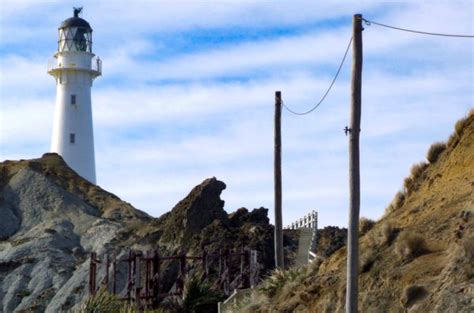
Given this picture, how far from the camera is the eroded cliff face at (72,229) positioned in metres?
57.9

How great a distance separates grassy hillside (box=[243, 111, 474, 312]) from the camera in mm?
25203

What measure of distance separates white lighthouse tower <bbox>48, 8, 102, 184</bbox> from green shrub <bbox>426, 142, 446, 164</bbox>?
48.6m

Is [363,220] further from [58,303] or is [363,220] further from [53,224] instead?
[53,224]

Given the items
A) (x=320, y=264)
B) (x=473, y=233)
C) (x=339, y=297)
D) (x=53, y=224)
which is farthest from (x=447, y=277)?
(x=53, y=224)

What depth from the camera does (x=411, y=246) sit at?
2742 cm

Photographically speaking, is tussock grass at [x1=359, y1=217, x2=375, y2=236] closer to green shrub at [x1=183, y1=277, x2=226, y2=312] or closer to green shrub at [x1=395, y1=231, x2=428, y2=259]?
green shrub at [x1=395, y1=231, x2=428, y2=259]

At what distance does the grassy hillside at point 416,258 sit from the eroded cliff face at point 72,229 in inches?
718

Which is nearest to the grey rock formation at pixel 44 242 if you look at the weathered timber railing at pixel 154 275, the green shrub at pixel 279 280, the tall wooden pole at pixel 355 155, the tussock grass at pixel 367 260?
the weathered timber railing at pixel 154 275

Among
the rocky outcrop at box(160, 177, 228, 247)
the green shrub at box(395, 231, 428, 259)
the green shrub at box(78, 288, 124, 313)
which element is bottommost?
the green shrub at box(78, 288, 124, 313)

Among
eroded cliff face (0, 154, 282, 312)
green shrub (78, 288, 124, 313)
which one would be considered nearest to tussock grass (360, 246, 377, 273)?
green shrub (78, 288, 124, 313)

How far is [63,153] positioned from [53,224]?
403 inches

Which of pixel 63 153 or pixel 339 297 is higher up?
pixel 63 153

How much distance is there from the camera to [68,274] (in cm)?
6128

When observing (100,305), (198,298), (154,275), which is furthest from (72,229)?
(100,305)
